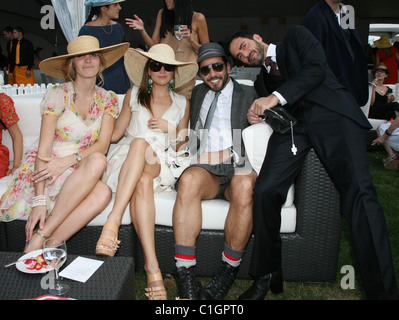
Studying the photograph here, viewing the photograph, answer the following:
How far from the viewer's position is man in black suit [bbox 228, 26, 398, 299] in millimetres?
1897

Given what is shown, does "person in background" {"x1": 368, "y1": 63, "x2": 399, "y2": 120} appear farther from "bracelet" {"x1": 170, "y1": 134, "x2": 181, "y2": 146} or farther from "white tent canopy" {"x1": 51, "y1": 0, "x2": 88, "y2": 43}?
"white tent canopy" {"x1": 51, "y1": 0, "x2": 88, "y2": 43}

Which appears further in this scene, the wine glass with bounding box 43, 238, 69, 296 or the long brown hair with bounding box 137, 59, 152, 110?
the long brown hair with bounding box 137, 59, 152, 110

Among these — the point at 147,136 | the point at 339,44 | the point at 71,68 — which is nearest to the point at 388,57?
the point at 339,44

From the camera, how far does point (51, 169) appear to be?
2.32 meters

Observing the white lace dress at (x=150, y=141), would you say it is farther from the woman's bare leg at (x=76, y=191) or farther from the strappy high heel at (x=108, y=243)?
the strappy high heel at (x=108, y=243)

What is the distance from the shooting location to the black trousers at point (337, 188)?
1.84 meters

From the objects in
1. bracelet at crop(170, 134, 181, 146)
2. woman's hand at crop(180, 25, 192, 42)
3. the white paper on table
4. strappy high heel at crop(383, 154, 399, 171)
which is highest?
woman's hand at crop(180, 25, 192, 42)

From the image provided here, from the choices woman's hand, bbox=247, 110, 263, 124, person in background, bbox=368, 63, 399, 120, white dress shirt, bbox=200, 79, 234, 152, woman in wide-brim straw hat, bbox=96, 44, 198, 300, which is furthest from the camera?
person in background, bbox=368, 63, 399, 120

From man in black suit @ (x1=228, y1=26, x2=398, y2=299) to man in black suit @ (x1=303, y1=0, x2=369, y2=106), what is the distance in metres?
0.29

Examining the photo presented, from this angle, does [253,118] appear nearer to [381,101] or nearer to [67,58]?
[67,58]

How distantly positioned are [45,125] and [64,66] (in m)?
0.52

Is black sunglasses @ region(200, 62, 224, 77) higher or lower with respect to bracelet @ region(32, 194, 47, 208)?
higher

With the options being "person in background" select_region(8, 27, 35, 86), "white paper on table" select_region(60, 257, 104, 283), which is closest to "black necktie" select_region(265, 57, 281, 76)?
"white paper on table" select_region(60, 257, 104, 283)

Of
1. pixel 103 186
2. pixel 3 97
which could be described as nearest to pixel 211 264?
pixel 103 186
